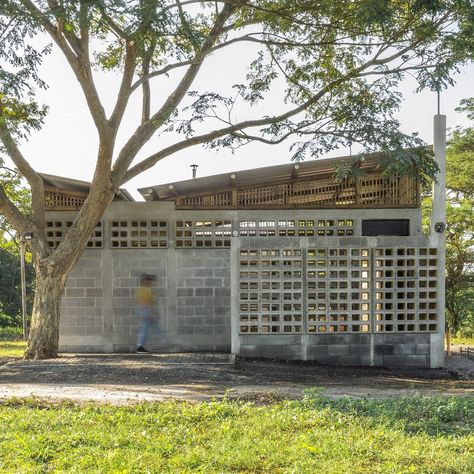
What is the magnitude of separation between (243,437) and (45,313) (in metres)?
6.41

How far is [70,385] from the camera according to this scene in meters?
7.04

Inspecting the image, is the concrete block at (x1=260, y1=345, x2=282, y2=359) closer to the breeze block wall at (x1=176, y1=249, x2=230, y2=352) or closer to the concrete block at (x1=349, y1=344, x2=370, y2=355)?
the concrete block at (x1=349, y1=344, x2=370, y2=355)

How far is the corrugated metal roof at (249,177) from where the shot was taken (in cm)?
1048

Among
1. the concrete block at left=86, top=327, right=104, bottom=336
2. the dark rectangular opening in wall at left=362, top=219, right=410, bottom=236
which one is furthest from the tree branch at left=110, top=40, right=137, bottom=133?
the dark rectangular opening in wall at left=362, top=219, right=410, bottom=236

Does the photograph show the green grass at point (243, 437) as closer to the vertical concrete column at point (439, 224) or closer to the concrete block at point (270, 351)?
the concrete block at point (270, 351)

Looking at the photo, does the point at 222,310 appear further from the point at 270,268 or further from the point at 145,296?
the point at 270,268

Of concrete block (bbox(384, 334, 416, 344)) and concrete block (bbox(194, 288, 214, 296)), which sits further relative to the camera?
concrete block (bbox(194, 288, 214, 296))

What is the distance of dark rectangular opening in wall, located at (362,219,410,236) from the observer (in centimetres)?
1089

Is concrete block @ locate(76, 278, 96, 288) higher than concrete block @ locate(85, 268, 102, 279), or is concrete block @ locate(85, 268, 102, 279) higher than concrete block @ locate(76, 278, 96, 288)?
concrete block @ locate(85, 268, 102, 279)

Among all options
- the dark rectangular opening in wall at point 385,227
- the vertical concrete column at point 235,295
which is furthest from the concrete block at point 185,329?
the dark rectangular opening in wall at point 385,227

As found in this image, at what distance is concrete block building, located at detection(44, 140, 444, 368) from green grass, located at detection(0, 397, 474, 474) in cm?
450

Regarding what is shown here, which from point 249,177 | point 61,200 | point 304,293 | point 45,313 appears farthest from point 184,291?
point 61,200

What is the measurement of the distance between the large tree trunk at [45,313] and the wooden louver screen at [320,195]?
3011mm

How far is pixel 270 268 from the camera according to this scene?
10219 millimetres
